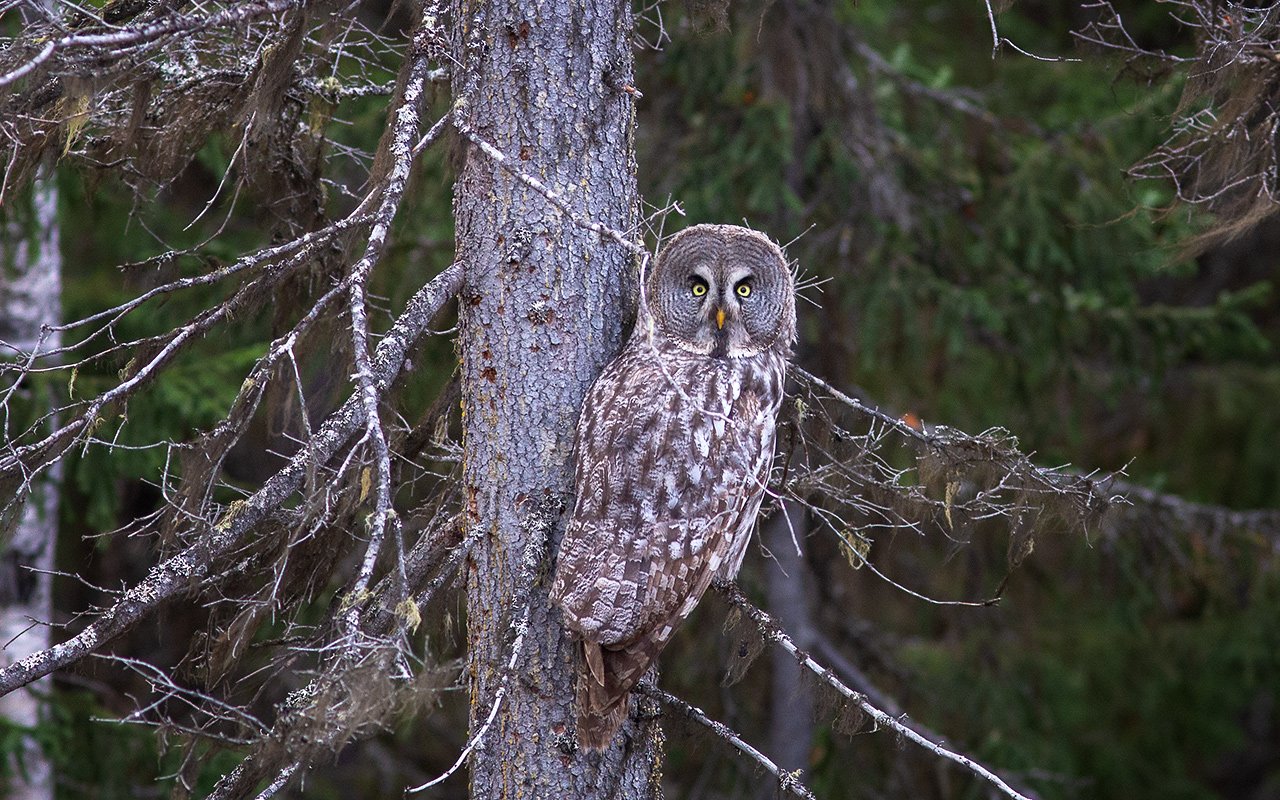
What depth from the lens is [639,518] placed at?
12.9 ft

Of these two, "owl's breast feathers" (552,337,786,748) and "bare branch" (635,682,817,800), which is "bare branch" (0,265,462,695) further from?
"bare branch" (635,682,817,800)

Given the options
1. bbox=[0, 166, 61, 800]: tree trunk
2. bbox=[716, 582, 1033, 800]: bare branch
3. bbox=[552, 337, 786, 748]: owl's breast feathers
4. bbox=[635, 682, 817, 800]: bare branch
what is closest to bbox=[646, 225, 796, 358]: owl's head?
bbox=[552, 337, 786, 748]: owl's breast feathers

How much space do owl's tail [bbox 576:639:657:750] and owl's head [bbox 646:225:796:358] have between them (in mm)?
1133

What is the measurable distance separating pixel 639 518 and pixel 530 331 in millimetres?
710

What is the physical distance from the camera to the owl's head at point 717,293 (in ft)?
14.2

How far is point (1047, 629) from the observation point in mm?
10773

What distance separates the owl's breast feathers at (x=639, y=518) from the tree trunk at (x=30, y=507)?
3.82 m

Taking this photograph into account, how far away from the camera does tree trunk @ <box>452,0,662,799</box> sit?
3.94 m

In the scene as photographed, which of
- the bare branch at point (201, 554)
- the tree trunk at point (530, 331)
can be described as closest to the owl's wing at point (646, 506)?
the tree trunk at point (530, 331)

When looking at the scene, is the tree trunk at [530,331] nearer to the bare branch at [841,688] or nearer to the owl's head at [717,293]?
the owl's head at [717,293]

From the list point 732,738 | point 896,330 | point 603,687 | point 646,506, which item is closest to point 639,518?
point 646,506

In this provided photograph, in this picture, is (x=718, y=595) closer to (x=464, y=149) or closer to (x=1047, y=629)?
(x=464, y=149)

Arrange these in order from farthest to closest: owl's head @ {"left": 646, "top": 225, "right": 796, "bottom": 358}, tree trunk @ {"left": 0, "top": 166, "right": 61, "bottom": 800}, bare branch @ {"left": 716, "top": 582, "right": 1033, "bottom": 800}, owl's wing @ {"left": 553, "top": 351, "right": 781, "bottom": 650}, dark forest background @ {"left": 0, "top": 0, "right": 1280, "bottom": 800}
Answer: dark forest background @ {"left": 0, "top": 0, "right": 1280, "bottom": 800}, tree trunk @ {"left": 0, "top": 166, "right": 61, "bottom": 800}, owl's head @ {"left": 646, "top": 225, "right": 796, "bottom": 358}, owl's wing @ {"left": 553, "top": 351, "right": 781, "bottom": 650}, bare branch @ {"left": 716, "top": 582, "right": 1033, "bottom": 800}

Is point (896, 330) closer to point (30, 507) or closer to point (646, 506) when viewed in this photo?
point (646, 506)
